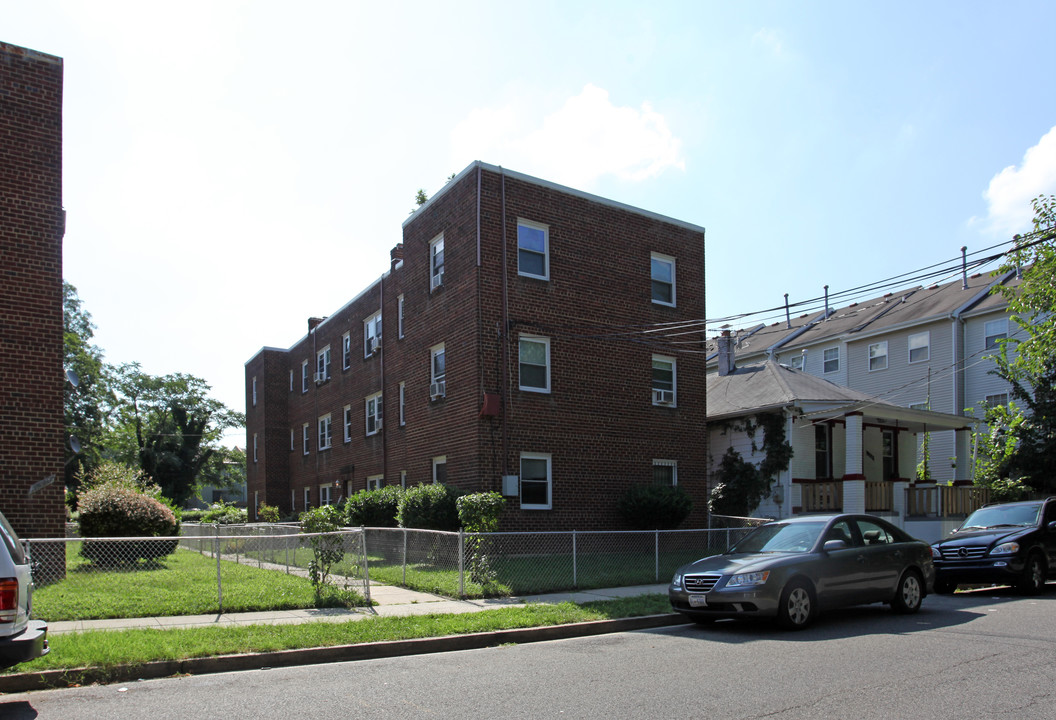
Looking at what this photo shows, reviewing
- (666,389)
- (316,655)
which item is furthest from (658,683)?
(666,389)

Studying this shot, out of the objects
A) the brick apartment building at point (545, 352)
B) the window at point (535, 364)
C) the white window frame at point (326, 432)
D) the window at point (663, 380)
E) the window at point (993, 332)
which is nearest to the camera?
the brick apartment building at point (545, 352)

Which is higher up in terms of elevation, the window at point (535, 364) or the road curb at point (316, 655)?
the window at point (535, 364)

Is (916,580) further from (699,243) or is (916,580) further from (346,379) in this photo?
(346,379)

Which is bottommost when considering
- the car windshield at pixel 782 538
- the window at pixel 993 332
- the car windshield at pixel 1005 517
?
the car windshield at pixel 1005 517

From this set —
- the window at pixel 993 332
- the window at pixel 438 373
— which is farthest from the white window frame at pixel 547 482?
the window at pixel 993 332

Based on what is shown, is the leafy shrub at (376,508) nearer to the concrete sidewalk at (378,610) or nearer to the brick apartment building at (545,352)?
the brick apartment building at (545,352)

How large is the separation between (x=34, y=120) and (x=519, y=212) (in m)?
10.1

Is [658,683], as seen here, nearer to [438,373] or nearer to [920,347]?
[438,373]

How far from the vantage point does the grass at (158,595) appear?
10656mm

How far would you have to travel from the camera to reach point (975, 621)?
1059 centimetres

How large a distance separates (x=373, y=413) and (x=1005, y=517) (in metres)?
18.5

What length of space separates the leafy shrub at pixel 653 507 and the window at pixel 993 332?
17.1m

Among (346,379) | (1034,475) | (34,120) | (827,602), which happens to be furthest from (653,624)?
(346,379)

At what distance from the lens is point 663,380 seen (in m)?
22.6
